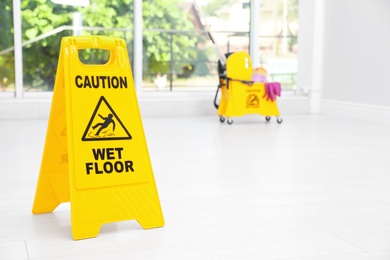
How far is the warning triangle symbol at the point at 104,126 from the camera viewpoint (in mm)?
2176

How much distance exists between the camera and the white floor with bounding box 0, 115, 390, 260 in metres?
1.99

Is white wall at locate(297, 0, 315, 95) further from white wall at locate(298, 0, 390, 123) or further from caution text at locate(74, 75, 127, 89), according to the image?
caution text at locate(74, 75, 127, 89)

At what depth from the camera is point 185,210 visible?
97.8 inches

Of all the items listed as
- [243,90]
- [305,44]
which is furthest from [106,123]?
[305,44]

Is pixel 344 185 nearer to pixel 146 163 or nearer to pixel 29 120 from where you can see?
pixel 146 163

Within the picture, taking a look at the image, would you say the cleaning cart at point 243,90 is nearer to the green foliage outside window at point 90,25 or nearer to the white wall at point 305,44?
the green foliage outside window at point 90,25

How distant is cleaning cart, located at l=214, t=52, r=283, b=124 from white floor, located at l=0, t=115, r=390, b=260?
3.03 ft

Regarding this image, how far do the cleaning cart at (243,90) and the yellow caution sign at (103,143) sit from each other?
340 cm

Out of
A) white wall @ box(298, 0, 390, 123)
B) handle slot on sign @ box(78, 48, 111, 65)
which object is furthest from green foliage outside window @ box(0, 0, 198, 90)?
white wall @ box(298, 0, 390, 123)

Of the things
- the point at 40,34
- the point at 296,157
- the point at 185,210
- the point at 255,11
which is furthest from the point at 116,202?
the point at 255,11

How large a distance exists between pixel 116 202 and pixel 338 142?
2.79m

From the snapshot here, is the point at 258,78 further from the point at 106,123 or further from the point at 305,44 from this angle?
the point at 106,123

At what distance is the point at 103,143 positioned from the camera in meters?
2.20

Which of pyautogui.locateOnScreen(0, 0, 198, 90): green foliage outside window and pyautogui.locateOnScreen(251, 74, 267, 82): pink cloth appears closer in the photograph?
pyautogui.locateOnScreen(251, 74, 267, 82): pink cloth
